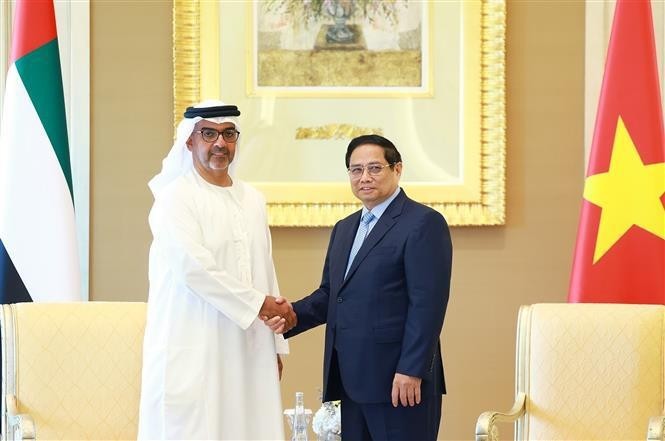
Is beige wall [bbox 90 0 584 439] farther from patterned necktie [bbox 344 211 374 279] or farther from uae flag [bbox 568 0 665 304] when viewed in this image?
patterned necktie [bbox 344 211 374 279]

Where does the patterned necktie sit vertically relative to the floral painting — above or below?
below

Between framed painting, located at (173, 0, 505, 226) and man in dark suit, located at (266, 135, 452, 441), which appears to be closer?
man in dark suit, located at (266, 135, 452, 441)

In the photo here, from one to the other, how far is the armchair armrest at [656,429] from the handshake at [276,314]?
1.36 meters

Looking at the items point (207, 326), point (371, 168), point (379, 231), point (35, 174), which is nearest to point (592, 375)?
point (379, 231)

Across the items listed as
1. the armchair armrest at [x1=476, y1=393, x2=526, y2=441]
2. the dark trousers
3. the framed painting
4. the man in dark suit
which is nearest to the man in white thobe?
the man in dark suit

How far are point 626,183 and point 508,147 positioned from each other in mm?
749

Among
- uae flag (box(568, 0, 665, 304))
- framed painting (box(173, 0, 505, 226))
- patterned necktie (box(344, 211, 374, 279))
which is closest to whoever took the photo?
patterned necktie (box(344, 211, 374, 279))

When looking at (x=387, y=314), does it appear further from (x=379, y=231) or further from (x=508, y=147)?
(x=508, y=147)

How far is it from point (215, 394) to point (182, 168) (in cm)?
85

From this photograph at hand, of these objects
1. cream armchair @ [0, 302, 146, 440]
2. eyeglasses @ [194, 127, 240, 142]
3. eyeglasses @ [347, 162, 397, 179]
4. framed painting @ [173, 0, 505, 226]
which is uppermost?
framed painting @ [173, 0, 505, 226]

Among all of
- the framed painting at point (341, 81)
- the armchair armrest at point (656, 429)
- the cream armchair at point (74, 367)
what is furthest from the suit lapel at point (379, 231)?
the framed painting at point (341, 81)

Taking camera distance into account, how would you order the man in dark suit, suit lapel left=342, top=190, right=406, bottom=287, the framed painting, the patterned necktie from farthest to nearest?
the framed painting, the patterned necktie, suit lapel left=342, top=190, right=406, bottom=287, the man in dark suit

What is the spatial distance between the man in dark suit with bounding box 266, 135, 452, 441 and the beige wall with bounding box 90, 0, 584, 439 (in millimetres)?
1416

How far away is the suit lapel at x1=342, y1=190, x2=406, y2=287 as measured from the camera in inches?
144
